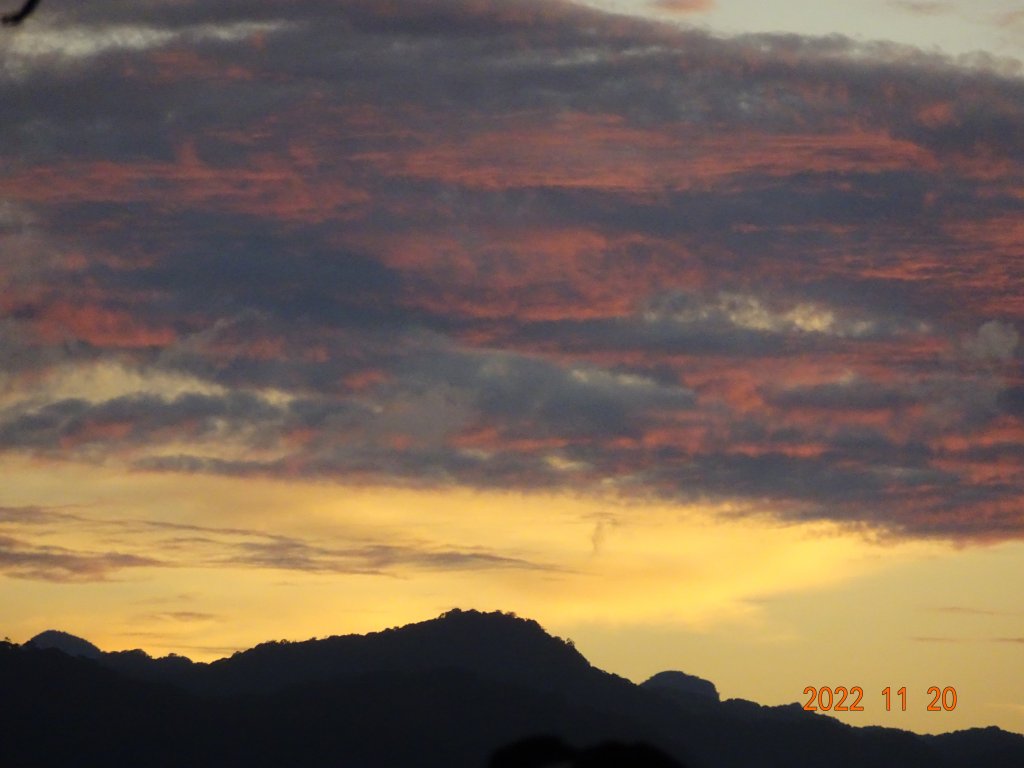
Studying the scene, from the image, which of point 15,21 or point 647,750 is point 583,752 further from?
point 15,21

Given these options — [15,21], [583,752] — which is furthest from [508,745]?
[15,21]

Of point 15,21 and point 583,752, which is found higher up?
point 15,21

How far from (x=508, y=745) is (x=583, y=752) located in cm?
30

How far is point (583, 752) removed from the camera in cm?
655

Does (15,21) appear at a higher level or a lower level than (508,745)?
higher

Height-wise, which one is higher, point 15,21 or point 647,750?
point 15,21

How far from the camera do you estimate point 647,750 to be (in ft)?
21.2

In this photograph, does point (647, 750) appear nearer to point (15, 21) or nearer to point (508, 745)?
point (508, 745)

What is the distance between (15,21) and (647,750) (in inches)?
198

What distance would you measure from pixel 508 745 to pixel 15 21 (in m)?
4.69

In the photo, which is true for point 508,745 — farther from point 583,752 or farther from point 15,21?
point 15,21

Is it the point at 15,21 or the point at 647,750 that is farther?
the point at 15,21

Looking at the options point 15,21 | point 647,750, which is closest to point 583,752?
point 647,750

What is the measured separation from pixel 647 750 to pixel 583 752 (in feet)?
0.88
